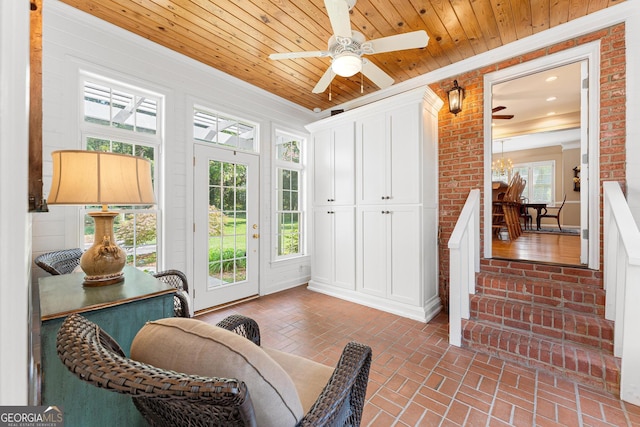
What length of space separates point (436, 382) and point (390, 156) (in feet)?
7.83

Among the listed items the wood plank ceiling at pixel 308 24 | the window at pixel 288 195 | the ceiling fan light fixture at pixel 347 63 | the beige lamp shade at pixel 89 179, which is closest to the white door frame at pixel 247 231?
the window at pixel 288 195

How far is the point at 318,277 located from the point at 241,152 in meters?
2.18

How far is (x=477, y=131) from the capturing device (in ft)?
10.3

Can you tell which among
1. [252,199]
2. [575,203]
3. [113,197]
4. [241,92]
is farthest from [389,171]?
[575,203]

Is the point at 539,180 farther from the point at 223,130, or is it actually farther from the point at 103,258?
the point at 103,258

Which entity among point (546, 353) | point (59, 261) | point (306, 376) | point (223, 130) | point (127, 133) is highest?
point (223, 130)

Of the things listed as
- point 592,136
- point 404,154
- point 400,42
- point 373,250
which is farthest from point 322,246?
point 592,136

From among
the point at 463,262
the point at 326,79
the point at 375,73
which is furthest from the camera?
the point at 463,262

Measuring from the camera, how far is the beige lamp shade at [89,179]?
1.28 metres

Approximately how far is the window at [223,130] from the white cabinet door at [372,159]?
154 centimetres

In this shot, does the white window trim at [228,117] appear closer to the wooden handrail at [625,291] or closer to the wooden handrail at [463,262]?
the wooden handrail at [463,262]

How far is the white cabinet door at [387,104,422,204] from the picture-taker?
121 inches

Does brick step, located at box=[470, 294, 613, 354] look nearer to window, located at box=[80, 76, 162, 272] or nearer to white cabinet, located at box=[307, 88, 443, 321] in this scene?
white cabinet, located at box=[307, 88, 443, 321]

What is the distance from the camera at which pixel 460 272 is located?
250 centimetres
